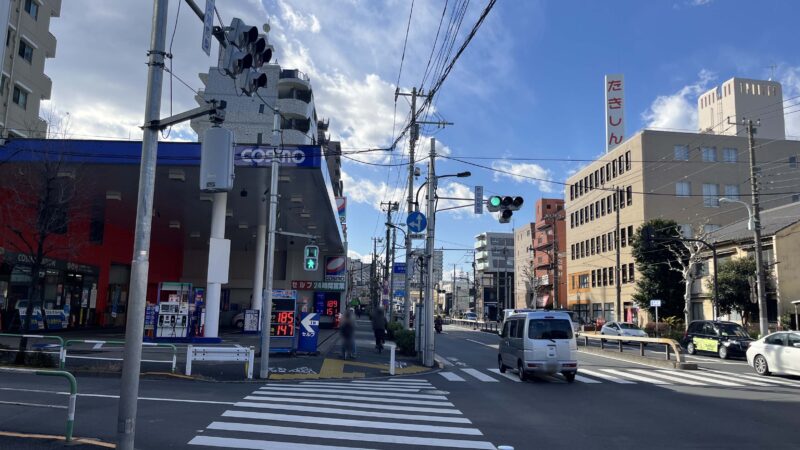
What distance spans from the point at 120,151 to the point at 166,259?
75.9 feet

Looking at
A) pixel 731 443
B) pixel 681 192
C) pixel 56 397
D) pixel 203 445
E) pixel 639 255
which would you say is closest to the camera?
pixel 203 445

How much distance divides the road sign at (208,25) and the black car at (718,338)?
91.0 feet

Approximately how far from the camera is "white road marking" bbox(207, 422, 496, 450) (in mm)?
8352

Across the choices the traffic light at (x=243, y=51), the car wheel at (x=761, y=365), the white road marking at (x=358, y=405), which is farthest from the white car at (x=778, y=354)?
the traffic light at (x=243, y=51)

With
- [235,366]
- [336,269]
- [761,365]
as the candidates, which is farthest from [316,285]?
[761,365]

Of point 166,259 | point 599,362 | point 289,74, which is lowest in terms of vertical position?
point 599,362

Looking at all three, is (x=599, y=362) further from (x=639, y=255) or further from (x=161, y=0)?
(x=639, y=255)

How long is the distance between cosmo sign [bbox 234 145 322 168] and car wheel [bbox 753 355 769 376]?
1683 centimetres

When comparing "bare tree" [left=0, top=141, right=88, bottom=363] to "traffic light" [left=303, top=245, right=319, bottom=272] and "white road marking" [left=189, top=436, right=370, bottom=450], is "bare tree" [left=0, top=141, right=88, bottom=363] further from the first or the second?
"white road marking" [left=189, top=436, right=370, bottom=450]

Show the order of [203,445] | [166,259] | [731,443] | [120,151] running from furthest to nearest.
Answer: [166,259] < [120,151] < [731,443] < [203,445]

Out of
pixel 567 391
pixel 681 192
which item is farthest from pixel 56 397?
pixel 681 192

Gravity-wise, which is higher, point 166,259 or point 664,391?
point 166,259

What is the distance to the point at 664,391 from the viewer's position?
14758 mm

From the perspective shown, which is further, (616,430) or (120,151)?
(120,151)
